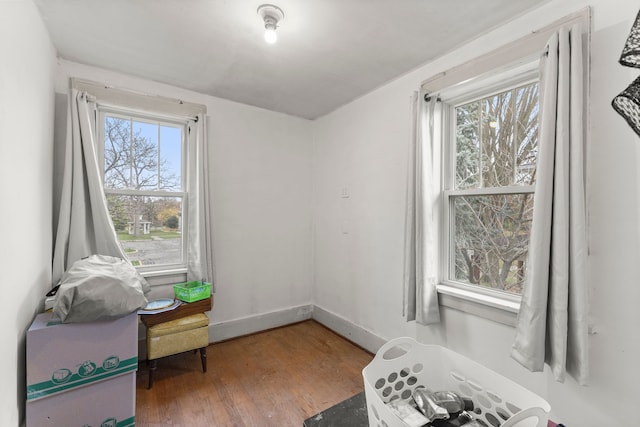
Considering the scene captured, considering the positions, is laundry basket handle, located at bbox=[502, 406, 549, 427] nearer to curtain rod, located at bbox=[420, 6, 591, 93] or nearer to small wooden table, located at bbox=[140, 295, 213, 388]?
curtain rod, located at bbox=[420, 6, 591, 93]

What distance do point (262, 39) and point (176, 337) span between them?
2.25 meters

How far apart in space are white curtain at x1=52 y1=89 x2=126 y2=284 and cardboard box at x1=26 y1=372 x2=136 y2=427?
0.90 m

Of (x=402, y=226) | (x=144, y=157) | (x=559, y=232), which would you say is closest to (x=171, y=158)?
(x=144, y=157)

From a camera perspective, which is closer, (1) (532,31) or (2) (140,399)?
(1) (532,31)

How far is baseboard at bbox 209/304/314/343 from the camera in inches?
115

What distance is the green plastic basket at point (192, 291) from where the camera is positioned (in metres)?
2.46

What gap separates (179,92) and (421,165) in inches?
88.8

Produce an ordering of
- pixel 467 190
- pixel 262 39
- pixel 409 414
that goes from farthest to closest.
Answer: pixel 467 190 → pixel 262 39 → pixel 409 414

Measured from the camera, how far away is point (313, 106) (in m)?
3.16

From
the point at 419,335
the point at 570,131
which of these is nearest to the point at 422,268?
the point at 419,335

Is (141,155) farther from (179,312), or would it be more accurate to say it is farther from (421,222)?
(421,222)

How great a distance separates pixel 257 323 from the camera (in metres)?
3.15

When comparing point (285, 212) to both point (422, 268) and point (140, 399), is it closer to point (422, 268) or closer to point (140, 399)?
point (422, 268)

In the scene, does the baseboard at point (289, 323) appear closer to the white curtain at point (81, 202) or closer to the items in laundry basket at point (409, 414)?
the white curtain at point (81, 202)
